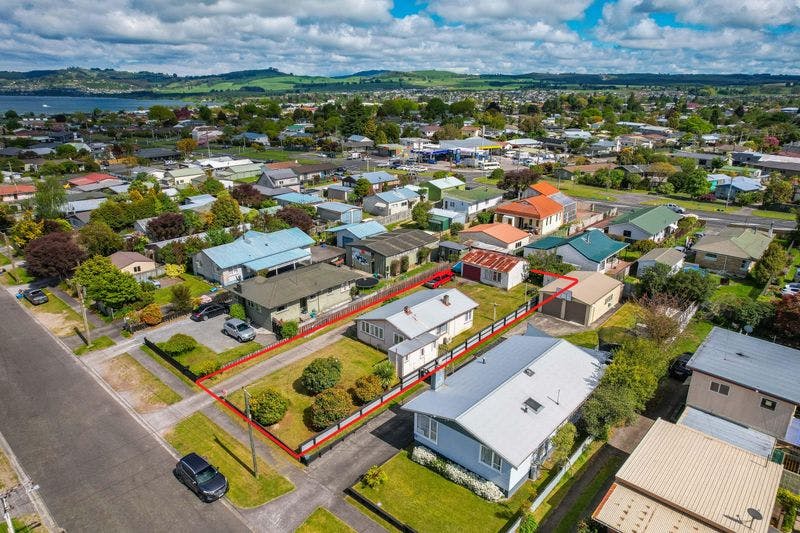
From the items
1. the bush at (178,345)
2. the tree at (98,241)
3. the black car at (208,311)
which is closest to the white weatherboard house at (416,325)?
the bush at (178,345)

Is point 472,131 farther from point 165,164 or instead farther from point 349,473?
point 349,473

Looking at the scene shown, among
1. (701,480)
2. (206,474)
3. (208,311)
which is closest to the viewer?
(701,480)

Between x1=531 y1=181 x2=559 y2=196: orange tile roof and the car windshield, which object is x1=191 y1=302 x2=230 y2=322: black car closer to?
the car windshield

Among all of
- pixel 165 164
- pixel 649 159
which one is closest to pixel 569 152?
pixel 649 159

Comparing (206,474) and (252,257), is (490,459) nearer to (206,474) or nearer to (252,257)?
(206,474)

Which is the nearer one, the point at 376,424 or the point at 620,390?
the point at 620,390

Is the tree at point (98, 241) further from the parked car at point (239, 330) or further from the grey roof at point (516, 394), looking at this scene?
the grey roof at point (516, 394)

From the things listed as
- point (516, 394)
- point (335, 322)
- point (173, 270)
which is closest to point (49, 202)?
point (173, 270)
